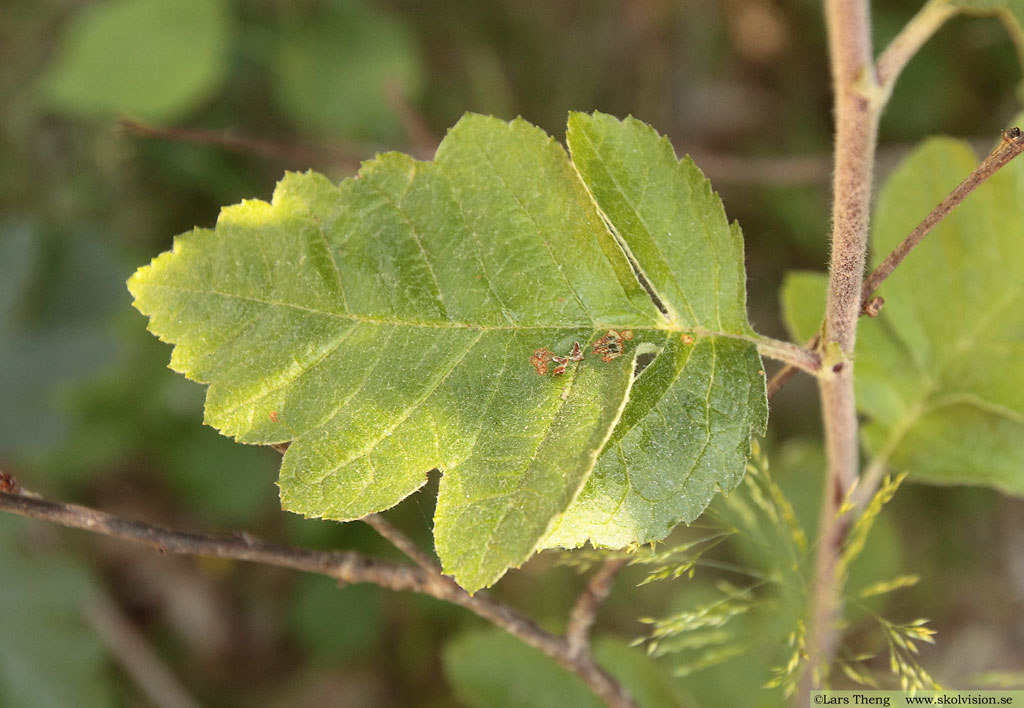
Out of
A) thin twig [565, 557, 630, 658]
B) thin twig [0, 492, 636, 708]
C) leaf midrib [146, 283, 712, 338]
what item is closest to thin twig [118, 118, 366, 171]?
leaf midrib [146, 283, 712, 338]

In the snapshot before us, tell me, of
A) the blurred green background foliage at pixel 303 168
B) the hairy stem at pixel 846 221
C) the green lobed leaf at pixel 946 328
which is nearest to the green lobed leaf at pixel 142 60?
the blurred green background foliage at pixel 303 168

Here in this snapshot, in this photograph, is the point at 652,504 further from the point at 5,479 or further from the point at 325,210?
the point at 5,479

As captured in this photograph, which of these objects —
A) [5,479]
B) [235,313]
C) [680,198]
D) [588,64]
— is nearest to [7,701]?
[5,479]

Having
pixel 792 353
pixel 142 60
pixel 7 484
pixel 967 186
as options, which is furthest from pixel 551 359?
pixel 142 60

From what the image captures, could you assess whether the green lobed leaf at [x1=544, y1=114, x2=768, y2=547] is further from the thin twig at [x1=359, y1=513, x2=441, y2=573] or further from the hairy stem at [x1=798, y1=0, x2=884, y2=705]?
the thin twig at [x1=359, y1=513, x2=441, y2=573]

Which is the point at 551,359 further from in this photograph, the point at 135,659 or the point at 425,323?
the point at 135,659
